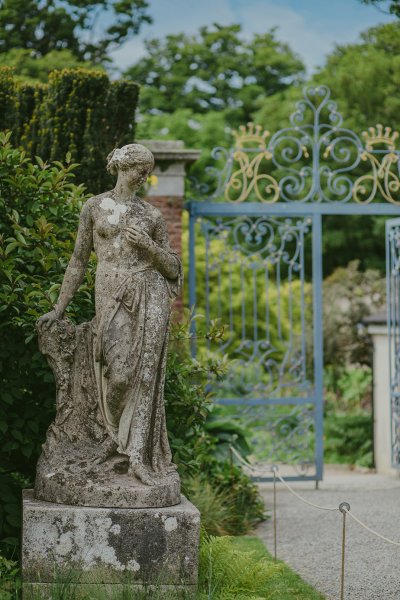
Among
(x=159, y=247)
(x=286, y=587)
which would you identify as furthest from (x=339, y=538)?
(x=159, y=247)

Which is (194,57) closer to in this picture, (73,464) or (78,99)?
(78,99)

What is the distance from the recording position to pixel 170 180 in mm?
10305

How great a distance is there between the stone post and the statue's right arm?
27.7ft

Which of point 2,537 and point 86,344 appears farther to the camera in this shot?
point 2,537

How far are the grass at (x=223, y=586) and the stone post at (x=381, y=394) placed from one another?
7.38 m

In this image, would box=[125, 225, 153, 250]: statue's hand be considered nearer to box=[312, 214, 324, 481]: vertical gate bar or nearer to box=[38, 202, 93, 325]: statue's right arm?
box=[38, 202, 93, 325]: statue's right arm

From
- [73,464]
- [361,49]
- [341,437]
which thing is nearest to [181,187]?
[73,464]

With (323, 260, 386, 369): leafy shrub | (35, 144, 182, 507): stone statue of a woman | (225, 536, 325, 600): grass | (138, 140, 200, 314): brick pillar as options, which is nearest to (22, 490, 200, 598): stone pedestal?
(35, 144, 182, 507): stone statue of a woman

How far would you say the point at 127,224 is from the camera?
16.8 ft

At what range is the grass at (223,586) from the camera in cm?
470

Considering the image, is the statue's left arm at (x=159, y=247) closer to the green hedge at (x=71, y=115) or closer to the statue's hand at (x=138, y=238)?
the statue's hand at (x=138, y=238)

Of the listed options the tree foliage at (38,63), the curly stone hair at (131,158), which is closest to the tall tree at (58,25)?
the tree foliage at (38,63)

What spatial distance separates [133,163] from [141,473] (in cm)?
163

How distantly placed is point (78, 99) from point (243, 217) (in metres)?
2.49
